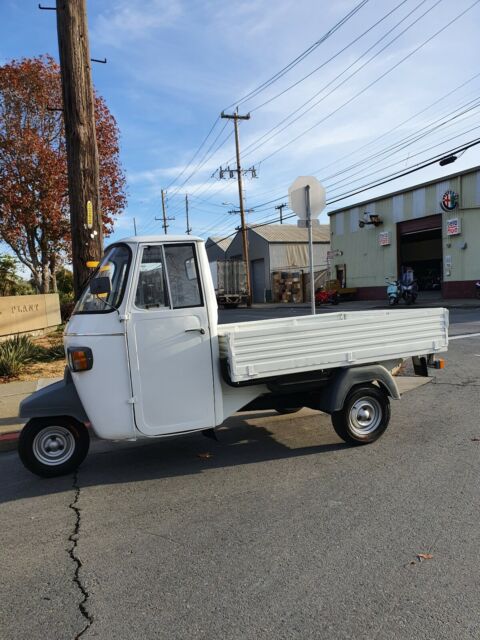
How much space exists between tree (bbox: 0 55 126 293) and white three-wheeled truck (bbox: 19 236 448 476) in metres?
12.5

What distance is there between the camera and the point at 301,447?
545cm

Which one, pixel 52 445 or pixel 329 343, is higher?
pixel 329 343

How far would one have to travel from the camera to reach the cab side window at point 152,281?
15.3ft

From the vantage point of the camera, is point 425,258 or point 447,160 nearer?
point 447,160

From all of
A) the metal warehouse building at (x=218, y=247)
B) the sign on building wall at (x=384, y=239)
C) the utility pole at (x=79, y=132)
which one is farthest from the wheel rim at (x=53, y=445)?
the metal warehouse building at (x=218, y=247)

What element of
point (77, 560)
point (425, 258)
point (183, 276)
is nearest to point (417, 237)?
point (425, 258)

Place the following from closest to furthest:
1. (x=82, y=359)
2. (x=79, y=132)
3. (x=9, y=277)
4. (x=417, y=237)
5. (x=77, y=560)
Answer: (x=77, y=560), (x=82, y=359), (x=79, y=132), (x=9, y=277), (x=417, y=237)

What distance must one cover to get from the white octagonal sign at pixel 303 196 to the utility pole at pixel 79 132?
3.11 m

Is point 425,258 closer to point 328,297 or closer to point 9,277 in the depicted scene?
point 328,297

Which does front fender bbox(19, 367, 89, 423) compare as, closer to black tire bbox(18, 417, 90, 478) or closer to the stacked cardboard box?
black tire bbox(18, 417, 90, 478)

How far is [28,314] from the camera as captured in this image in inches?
567

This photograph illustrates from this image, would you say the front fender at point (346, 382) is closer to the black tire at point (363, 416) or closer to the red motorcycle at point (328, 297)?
the black tire at point (363, 416)

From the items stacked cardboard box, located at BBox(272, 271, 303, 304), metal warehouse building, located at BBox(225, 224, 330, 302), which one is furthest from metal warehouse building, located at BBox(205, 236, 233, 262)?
stacked cardboard box, located at BBox(272, 271, 303, 304)

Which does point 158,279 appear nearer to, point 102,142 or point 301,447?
point 301,447
